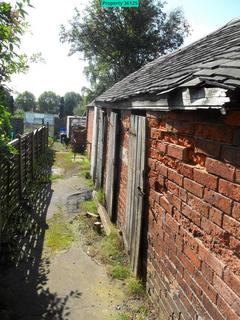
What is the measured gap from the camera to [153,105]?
4.73 meters

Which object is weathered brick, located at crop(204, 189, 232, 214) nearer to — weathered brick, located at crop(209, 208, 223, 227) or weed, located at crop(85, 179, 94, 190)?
weathered brick, located at crop(209, 208, 223, 227)

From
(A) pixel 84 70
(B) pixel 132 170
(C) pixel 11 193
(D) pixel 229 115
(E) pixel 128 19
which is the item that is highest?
(E) pixel 128 19

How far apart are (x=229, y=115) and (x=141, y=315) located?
122 inches

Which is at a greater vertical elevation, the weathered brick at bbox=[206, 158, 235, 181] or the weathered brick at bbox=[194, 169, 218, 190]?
the weathered brick at bbox=[206, 158, 235, 181]

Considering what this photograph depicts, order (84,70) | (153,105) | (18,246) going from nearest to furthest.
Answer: (153,105)
(18,246)
(84,70)

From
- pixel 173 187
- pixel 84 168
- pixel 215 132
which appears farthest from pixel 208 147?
pixel 84 168

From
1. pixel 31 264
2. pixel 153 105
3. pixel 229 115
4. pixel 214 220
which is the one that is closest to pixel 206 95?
pixel 229 115

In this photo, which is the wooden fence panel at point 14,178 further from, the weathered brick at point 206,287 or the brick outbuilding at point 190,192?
the weathered brick at point 206,287

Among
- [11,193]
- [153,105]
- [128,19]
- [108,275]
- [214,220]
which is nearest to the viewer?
[214,220]

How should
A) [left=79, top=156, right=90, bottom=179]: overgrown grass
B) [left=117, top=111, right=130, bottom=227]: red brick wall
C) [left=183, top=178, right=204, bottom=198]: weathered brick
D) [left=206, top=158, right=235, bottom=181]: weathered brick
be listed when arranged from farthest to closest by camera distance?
1. [left=79, top=156, right=90, bottom=179]: overgrown grass
2. [left=117, top=111, right=130, bottom=227]: red brick wall
3. [left=183, top=178, right=204, bottom=198]: weathered brick
4. [left=206, top=158, right=235, bottom=181]: weathered brick

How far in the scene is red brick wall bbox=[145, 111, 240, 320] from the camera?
281cm

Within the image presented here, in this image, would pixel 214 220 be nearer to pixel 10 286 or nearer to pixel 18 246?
pixel 10 286

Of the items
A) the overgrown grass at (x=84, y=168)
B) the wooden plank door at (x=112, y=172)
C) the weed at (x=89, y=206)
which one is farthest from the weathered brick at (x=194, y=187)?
the overgrown grass at (x=84, y=168)

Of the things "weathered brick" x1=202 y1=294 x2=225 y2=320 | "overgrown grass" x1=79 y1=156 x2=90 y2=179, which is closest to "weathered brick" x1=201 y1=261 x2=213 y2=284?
"weathered brick" x1=202 y1=294 x2=225 y2=320
